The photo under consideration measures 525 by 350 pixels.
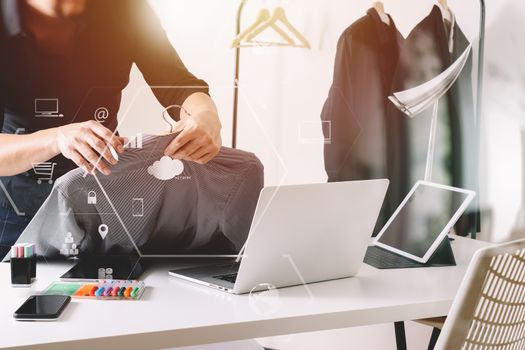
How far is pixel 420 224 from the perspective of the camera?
5.13 feet

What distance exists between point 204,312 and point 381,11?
1599 mm

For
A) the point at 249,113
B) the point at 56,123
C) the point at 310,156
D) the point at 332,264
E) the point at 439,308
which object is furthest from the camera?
the point at 310,156

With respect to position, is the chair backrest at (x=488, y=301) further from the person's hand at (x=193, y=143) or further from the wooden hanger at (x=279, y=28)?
the wooden hanger at (x=279, y=28)

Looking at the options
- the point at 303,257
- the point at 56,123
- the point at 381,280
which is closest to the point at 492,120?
the point at 381,280

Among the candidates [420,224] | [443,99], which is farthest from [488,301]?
[443,99]

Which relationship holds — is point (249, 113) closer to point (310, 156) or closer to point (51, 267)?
point (310, 156)

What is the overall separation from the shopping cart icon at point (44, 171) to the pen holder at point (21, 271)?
35 cm

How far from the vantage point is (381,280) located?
133 centimetres

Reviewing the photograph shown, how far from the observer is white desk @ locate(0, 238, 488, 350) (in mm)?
950

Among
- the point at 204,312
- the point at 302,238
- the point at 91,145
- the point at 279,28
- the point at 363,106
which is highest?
the point at 279,28

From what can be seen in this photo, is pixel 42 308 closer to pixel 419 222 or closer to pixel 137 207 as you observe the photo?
pixel 137 207

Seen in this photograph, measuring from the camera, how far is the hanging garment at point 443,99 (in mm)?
2346

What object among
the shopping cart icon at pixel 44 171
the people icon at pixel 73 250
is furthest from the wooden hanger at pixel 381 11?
the people icon at pixel 73 250

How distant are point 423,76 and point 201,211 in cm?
133
